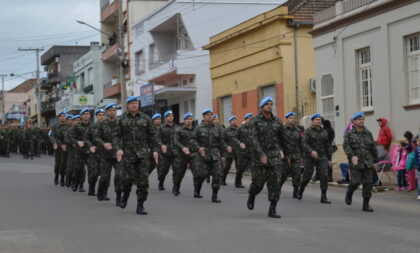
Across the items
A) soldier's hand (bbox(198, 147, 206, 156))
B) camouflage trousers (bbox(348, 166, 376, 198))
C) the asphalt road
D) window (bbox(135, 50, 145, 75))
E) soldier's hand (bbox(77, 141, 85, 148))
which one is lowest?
the asphalt road

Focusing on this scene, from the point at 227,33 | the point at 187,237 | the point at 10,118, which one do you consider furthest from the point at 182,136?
the point at 10,118

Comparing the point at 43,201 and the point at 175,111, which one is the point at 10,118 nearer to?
the point at 175,111

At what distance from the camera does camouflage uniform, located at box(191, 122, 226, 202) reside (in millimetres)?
15852

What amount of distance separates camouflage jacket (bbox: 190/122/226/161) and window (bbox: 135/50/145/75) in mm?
32391

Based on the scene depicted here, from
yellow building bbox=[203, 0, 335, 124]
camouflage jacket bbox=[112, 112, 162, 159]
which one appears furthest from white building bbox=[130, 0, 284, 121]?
camouflage jacket bbox=[112, 112, 162, 159]

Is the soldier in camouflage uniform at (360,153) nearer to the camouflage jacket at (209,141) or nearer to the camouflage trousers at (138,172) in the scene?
the camouflage jacket at (209,141)

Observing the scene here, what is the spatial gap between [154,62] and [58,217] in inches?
1367

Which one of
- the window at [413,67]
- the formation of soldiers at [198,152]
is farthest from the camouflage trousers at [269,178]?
the window at [413,67]

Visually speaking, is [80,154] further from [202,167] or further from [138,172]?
[138,172]

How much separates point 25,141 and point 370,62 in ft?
75.1

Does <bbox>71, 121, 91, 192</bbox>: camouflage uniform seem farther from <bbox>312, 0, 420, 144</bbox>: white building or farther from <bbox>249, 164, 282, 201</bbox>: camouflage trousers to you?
<bbox>312, 0, 420, 144</bbox>: white building

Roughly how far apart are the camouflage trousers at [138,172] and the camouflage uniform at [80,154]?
4.30 meters

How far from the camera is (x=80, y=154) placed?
17.7 metres

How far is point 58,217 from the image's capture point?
12.4 meters
